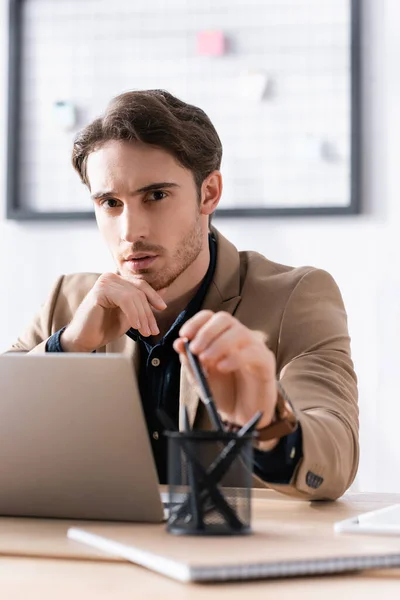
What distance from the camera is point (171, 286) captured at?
198 cm

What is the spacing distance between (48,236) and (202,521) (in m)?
2.02

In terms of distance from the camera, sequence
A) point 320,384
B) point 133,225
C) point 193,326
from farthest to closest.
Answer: point 133,225 → point 320,384 → point 193,326

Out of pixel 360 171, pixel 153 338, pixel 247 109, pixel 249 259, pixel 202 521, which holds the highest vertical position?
pixel 247 109

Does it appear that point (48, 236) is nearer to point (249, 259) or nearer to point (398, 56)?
point (249, 259)

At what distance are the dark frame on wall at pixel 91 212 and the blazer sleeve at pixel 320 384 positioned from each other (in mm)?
678

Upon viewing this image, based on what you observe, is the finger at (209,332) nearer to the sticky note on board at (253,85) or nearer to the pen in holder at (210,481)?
the pen in holder at (210,481)

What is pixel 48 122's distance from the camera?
2.86 meters

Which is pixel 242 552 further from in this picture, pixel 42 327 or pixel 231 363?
pixel 42 327

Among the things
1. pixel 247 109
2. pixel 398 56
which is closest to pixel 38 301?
pixel 247 109

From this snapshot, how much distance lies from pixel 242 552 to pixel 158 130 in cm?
121

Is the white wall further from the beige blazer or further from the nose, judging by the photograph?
the nose

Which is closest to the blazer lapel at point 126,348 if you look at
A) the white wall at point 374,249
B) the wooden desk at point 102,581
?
the white wall at point 374,249

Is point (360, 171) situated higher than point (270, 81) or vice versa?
point (270, 81)

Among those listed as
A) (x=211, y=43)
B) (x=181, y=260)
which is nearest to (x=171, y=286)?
(x=181, y=260)
